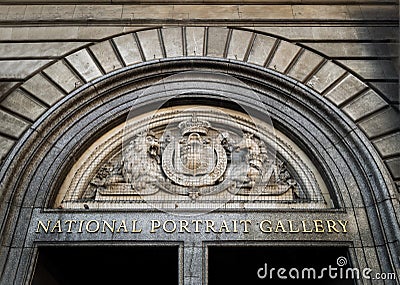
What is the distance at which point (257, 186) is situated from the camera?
10.4 meters

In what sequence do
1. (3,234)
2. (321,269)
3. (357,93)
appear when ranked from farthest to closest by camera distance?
(357,93) < (321,269) < (3,234)

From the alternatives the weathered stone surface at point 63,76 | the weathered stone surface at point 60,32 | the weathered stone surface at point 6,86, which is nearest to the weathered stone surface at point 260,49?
the weathered stone surface at point 60,32

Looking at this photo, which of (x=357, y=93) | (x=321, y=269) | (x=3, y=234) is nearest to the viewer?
(x=3, y=234)

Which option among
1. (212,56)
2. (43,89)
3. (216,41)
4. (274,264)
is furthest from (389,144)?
(43,89)

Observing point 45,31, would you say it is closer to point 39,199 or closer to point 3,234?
point 39,199

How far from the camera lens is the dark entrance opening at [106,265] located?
9414 mm

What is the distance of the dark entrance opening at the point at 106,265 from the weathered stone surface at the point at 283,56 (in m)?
5.21

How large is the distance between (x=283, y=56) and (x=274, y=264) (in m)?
5.17

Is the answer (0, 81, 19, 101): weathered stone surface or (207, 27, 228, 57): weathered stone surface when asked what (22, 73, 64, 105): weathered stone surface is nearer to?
(0, 81, 19, 101): weathered stone surface

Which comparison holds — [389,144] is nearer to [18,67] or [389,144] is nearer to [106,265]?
[106,265]

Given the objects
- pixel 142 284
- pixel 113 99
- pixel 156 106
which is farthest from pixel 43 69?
pixel 142 284

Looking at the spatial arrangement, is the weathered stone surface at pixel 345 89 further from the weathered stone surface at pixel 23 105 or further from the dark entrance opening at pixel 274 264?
the weathered stone surface at pixel 23 105

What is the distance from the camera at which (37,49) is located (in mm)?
11906

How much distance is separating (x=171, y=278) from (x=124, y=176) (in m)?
2.77
